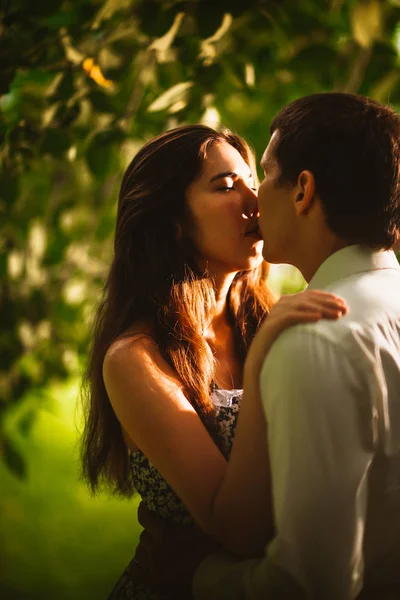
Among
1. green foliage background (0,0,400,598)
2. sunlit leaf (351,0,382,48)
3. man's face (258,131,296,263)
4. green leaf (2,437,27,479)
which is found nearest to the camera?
man's face (258,131,296,263)

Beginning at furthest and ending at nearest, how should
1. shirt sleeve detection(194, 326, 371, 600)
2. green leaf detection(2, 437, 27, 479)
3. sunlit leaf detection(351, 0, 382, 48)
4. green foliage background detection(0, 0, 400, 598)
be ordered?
1. green leaf detection(2, 437, 27, 479)
2. green foliage background detection(0, 0, 400, 598)
3. sunlit leaf detection(351, 0, 382, 48)
4. shirt sleeve detection(194, 326, 371, 600)

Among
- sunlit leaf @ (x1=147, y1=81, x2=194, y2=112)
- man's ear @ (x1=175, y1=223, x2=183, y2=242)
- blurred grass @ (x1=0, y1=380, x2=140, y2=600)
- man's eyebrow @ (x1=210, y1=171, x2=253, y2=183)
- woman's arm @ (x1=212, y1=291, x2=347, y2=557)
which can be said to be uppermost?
sunlit leaf @ (x1=147, y1=81, x2=194, y2=112)

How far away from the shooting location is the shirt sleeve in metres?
1.25

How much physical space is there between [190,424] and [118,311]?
50 centimetres

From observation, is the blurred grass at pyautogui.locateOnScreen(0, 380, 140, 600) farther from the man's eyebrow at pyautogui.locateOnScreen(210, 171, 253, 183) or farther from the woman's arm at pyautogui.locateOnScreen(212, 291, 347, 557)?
the woman's arm at pyautogui.locateOnScreen(212, 291, 347, 557)

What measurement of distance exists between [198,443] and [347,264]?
562 millimetres

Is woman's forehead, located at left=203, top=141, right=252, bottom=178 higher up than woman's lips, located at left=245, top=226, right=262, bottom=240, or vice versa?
woman's forehead, located at left=203, top=141, right=252, bottom=178

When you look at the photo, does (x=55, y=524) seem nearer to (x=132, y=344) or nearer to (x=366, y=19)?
(x=132, y=344)

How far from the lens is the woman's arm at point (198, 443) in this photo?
1.50 m

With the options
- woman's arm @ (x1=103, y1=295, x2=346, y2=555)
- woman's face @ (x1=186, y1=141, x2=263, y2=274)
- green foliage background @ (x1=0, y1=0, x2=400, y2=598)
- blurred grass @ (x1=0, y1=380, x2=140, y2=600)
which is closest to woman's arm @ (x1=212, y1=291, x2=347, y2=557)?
woman's arm @ (x1=103, y1=295, x2=346, y2=555)

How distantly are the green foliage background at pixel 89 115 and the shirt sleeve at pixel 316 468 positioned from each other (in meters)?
1.05

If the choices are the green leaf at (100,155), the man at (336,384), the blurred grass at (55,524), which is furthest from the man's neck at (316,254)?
the blurred grass at (55,524)

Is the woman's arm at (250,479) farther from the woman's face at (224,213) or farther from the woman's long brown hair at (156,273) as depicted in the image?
the woman's face at (224,213)

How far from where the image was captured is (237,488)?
154cm
